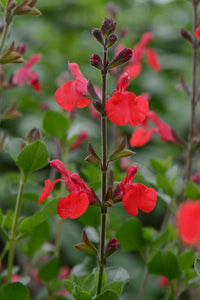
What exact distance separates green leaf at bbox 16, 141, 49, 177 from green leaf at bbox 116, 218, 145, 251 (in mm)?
254

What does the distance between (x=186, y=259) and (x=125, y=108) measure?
37 centimetres

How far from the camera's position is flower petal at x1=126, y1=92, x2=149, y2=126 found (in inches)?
27.1

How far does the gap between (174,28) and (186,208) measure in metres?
3.11

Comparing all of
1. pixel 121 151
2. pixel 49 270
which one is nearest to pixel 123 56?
pixel 121 151

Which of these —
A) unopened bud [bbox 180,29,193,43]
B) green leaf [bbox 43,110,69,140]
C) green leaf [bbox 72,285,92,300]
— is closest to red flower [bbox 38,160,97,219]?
green leaf [bbox 72,285,92,300]

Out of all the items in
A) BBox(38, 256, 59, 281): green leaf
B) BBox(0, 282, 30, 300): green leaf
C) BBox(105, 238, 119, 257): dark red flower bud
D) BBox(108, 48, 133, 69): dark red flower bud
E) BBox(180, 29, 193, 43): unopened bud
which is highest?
BBox(108, 48, 133, 69): dark red flower bud

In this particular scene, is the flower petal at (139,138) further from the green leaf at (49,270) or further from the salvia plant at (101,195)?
the green leaf at (49,270)

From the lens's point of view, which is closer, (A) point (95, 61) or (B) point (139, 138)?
(A) point (95, 61)

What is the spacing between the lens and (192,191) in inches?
37.8

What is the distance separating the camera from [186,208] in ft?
1.45

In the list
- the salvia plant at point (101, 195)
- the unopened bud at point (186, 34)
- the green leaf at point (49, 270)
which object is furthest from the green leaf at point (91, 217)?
the unopened bud at point (186, 34)

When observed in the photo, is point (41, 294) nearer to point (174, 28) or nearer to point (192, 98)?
point (192, 98)

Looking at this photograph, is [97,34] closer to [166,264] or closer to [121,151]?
[121,151]

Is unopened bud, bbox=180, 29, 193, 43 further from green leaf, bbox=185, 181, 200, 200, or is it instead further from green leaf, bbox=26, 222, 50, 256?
green leaf, bbox=26, 222, 50, 256
